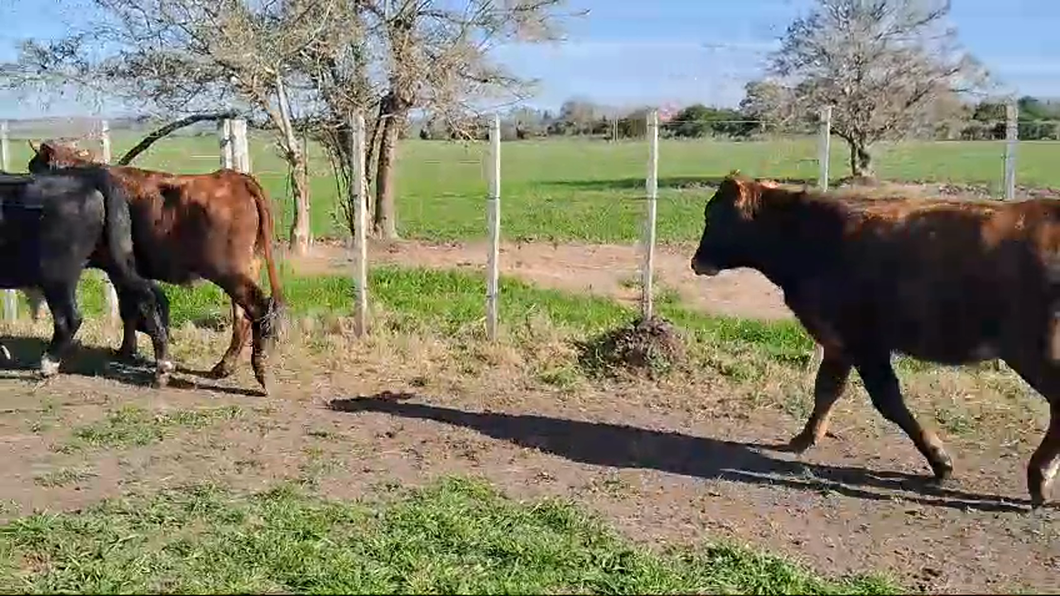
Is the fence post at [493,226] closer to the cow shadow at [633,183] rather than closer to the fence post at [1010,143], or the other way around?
the fence post at [1010,143]

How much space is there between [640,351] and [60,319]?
4652mm

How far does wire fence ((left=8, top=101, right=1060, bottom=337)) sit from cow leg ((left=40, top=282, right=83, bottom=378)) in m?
2.59

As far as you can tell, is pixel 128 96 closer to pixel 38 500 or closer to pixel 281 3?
pixel 281 3

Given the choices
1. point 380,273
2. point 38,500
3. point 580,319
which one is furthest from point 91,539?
point 380,273

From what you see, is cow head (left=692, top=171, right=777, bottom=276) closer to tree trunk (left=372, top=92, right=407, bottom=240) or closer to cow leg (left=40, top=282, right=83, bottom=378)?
cow leg (left=40, top=282, right=83, bottom=378)

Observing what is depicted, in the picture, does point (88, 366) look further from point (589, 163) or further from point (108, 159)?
point (589, 163)

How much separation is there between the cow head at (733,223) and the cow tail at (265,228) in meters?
3.40

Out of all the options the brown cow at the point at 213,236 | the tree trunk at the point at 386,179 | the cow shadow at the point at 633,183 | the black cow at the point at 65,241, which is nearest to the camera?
the black cow at the point at 65,241

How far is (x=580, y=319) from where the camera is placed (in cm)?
1191

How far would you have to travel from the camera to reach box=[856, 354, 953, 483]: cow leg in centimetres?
671

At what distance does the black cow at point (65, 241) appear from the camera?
8.98 meters

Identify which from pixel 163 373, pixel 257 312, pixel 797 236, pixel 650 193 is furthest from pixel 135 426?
pixel 650 193

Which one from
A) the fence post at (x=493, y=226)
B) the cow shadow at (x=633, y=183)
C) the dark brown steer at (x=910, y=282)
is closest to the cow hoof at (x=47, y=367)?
the fence post at (x=493, y=226)

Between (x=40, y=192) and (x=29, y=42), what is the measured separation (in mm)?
7391
